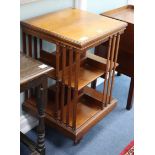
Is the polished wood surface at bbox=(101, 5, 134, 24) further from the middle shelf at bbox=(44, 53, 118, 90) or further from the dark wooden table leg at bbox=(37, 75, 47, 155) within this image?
the dark wooden table leg at bbox=(37, 75, 47, 155)

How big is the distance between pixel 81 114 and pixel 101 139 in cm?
26

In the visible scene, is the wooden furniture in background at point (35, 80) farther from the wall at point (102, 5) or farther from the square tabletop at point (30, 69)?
the wall at point (102, 5)

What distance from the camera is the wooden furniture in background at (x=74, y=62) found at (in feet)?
4.55

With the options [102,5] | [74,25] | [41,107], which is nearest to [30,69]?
[41,107]

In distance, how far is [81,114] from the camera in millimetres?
1715

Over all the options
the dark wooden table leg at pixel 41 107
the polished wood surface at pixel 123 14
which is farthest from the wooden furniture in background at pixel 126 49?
the dark wooden table leg at pixel 41 107

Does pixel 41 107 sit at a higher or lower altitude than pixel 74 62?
lower

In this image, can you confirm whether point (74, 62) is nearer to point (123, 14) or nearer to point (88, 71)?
point (88, 71)

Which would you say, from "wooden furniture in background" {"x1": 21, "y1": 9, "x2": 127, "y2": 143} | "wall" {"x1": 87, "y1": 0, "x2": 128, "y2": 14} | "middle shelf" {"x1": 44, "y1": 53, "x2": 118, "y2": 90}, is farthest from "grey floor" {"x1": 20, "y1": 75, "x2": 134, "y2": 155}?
"wall" {"x1": 87, "y1": 0, "x2": 128, "y2": 14}

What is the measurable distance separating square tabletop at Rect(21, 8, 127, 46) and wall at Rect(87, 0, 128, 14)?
333mm

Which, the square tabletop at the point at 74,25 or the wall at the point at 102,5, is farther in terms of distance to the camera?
the wall at the point at 102,5

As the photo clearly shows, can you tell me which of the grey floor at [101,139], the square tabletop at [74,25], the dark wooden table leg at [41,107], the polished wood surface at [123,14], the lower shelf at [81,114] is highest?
the square tabletop at [74,25]

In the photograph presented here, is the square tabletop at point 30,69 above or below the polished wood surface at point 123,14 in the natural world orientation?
below
